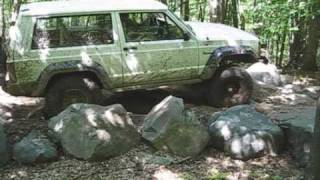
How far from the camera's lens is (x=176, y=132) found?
600cm

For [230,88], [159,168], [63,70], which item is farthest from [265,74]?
[159,168]

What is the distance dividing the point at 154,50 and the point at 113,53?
67 centimetres

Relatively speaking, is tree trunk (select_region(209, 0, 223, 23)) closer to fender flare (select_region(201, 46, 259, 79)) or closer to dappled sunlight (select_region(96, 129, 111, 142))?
fender flare (select_region(201, 46, 259, 79))

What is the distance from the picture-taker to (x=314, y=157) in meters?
4.36

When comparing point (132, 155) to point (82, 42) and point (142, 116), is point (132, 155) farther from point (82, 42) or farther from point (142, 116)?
point (82, 42)

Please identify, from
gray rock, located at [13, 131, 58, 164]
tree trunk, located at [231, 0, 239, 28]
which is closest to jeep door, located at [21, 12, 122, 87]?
gray rock, located at [13, 131, 58, 164]

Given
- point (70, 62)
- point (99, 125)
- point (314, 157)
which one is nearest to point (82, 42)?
point (70, 62)

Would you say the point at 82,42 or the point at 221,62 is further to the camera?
the point at 221,62

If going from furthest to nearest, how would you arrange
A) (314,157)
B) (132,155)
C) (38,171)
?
(132,155) → (38,171) → (314,157)

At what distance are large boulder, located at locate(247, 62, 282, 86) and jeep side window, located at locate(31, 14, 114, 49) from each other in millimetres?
4021

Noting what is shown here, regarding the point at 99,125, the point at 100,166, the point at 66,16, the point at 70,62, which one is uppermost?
the point at 66,16

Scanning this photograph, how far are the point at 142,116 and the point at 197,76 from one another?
1207mm

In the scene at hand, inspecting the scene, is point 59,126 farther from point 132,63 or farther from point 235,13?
point 235,13

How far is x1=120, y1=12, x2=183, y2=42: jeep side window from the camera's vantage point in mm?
7406
